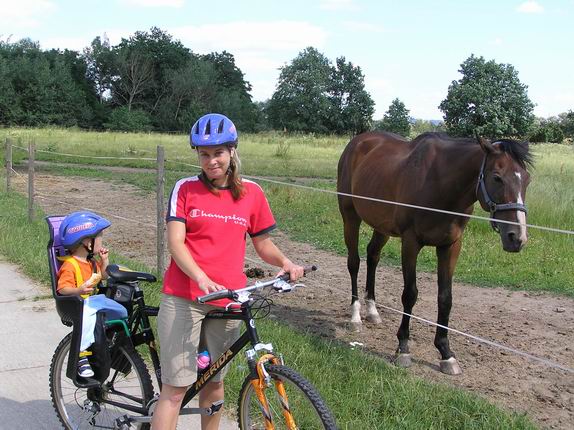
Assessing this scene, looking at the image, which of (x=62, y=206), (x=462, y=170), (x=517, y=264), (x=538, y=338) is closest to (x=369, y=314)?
(x=538, y=338)

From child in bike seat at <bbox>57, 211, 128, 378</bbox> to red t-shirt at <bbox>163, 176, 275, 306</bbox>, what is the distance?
0.53m

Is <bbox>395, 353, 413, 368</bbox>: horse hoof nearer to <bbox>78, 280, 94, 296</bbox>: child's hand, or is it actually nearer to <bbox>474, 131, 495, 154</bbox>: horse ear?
<bbox>474, 131, 495, 154</bbox>: horse ear

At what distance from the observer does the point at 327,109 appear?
255 ft

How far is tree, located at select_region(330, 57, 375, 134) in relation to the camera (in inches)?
3088

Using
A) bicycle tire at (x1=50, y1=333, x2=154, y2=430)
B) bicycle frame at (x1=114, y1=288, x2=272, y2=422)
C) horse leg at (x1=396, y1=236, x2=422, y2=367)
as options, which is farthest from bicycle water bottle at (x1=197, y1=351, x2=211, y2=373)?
horse leg at (x1=396, y1=236, x2=422, y2=367)

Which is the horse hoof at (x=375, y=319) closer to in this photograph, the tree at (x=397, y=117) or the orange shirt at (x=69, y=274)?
the orange shirt at (x=69, y=274)

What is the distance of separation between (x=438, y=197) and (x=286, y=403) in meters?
3.04

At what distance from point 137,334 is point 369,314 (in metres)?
3.51

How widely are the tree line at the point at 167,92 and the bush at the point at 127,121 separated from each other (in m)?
0.11

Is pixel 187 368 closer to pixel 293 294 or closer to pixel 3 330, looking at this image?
pixel 3 330

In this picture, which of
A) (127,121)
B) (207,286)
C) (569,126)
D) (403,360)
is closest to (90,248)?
(207,286)

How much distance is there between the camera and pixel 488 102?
35938 millimetres

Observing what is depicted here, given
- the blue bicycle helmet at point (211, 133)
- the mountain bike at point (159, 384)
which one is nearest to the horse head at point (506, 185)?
the mountain bike at point (159, 384)

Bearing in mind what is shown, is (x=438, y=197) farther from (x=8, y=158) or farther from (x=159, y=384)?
(x=8, y=158)
